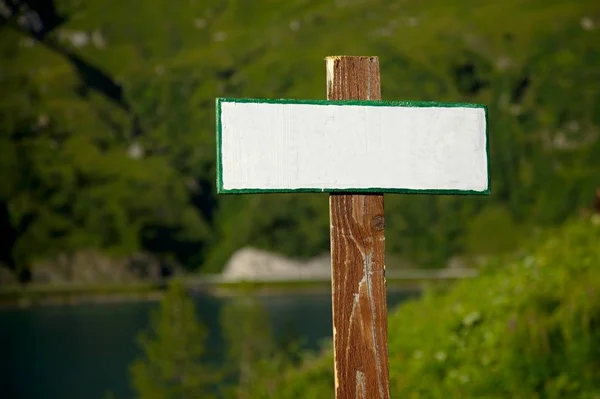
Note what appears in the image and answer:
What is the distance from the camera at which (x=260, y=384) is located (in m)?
13.0

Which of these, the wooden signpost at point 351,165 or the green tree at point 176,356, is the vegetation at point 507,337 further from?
the green tree at point 176,356

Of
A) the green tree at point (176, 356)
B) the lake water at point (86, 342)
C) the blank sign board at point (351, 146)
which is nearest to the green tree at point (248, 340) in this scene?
the lake water at point (86, 342)

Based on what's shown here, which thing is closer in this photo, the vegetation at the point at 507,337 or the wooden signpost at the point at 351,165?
the wooden signpost at the point at 351,165

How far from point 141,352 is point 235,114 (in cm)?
13369

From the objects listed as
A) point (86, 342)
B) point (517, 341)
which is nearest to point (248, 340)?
point (86, 342)

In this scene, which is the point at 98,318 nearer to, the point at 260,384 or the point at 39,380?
the point at 39,380

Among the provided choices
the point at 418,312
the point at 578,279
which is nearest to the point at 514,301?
the point at 578,279

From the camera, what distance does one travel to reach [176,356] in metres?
77.5

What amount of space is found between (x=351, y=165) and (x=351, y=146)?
9 centimetres

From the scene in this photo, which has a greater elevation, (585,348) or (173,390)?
(585,348)

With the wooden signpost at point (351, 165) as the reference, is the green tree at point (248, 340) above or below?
below

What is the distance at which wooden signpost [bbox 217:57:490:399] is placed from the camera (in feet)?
→ 14.4

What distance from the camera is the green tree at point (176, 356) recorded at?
251ft

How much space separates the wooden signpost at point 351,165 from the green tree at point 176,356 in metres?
70.6
